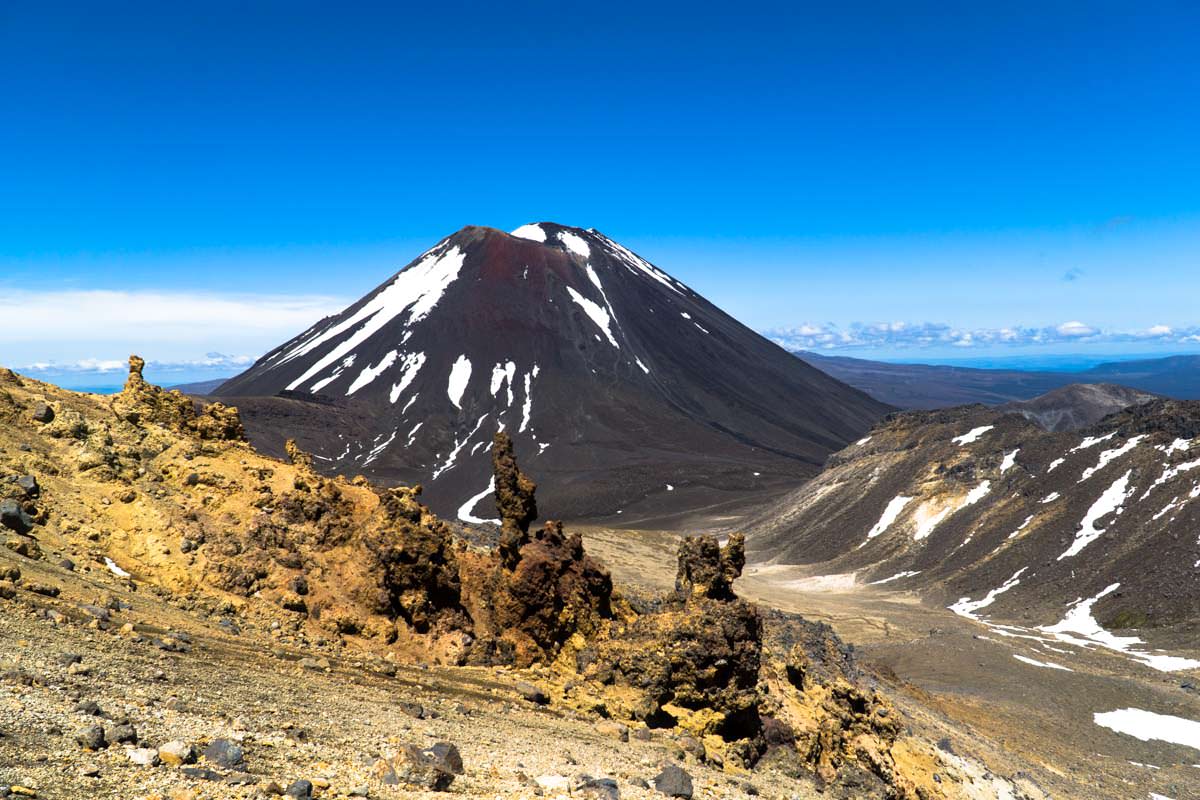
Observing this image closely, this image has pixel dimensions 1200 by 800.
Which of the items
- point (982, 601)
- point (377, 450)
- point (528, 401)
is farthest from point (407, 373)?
point (982, 601)

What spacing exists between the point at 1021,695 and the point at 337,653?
122 feet

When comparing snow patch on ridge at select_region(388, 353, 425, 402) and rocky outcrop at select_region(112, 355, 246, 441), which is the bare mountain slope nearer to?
rocky outcrop at select_region(112, 355, 246, 441)

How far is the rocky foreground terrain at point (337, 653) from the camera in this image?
859cm

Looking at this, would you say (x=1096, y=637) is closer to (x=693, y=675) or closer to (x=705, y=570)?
(x=705, y=570)

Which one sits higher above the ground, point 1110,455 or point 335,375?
point 335,375

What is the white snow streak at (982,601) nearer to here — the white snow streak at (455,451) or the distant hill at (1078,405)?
the white snow streak at (455,451)

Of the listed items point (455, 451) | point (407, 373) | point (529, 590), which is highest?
point (407, 373)

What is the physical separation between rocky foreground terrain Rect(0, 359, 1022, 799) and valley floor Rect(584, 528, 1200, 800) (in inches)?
265

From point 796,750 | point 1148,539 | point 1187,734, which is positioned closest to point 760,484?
point 1148,539

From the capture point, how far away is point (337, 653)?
1429cm

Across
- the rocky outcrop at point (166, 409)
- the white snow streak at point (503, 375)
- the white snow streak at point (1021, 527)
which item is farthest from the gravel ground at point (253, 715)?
the white snow streak at point (503, 375)

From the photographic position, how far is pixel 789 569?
8044 cm

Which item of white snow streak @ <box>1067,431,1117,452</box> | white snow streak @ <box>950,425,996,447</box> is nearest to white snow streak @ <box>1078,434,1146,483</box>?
white snow streak @ <box>1067,431,1117,452</box>

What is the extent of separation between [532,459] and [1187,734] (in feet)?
391
